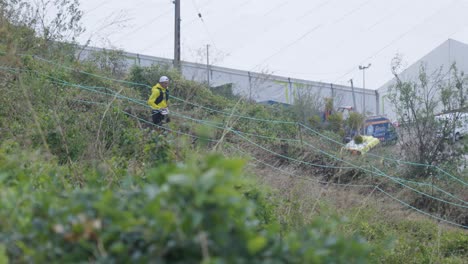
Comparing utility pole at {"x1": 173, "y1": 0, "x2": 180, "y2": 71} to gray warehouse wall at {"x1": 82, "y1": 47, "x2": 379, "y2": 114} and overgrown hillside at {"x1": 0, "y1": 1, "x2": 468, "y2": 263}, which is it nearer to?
gray warehouse wall at {"x1": 82, "y1": 47, "x2": 379, "y2": 114}

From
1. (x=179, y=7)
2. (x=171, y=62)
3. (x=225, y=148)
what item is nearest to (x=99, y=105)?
(x=225, y=148)

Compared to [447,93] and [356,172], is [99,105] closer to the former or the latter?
[356,172]

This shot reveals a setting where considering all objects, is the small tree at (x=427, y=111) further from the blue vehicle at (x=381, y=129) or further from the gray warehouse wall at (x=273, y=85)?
the gray warehouse wall at (x=273, y=85)

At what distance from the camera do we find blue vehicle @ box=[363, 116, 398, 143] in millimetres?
14759

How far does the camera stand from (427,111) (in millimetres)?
14117

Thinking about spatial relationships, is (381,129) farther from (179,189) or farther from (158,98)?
(179,189)

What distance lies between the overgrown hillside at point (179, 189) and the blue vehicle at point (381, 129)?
2.79 ft

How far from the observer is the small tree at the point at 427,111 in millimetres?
13922

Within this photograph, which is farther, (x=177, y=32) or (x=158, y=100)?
(x=177, y=32)

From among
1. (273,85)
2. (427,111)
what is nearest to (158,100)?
(427,111)

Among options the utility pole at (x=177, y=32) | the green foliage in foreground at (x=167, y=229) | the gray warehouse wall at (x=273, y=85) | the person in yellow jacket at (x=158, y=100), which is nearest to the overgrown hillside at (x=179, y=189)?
the green foliage in foreground at (x=167, y=229)

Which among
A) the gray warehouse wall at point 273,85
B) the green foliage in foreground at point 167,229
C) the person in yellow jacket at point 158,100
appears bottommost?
the green foliage in foreground at point 167,229

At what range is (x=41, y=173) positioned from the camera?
381 cm

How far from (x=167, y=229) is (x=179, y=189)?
0.14 metres
